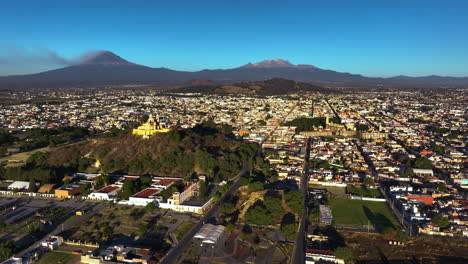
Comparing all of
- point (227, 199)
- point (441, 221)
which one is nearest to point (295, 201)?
point (227, 199)

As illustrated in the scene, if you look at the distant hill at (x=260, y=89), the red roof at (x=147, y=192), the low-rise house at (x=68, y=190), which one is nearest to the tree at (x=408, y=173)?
the red roof at (x=147, y=192)

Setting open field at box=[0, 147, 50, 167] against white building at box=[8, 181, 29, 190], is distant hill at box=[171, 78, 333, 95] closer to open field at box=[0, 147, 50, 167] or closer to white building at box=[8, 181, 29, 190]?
open field at box=[0, 147, 50, 167]

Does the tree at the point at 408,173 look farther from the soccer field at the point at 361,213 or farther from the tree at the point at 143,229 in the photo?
the tree at the point at 143,229

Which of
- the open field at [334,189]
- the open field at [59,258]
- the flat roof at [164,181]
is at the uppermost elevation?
the flat roof at [164,181]

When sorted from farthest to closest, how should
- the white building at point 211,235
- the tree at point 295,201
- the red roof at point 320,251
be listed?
1. the tree at point 295,201
2. the white building at point 211,235
3. the red roof at point 320,251

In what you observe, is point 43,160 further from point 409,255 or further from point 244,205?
point 409,255

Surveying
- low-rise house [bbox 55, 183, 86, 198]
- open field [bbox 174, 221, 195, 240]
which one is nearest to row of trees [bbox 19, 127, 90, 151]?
low-rise house [bbox 55, 183, 86, 198]
